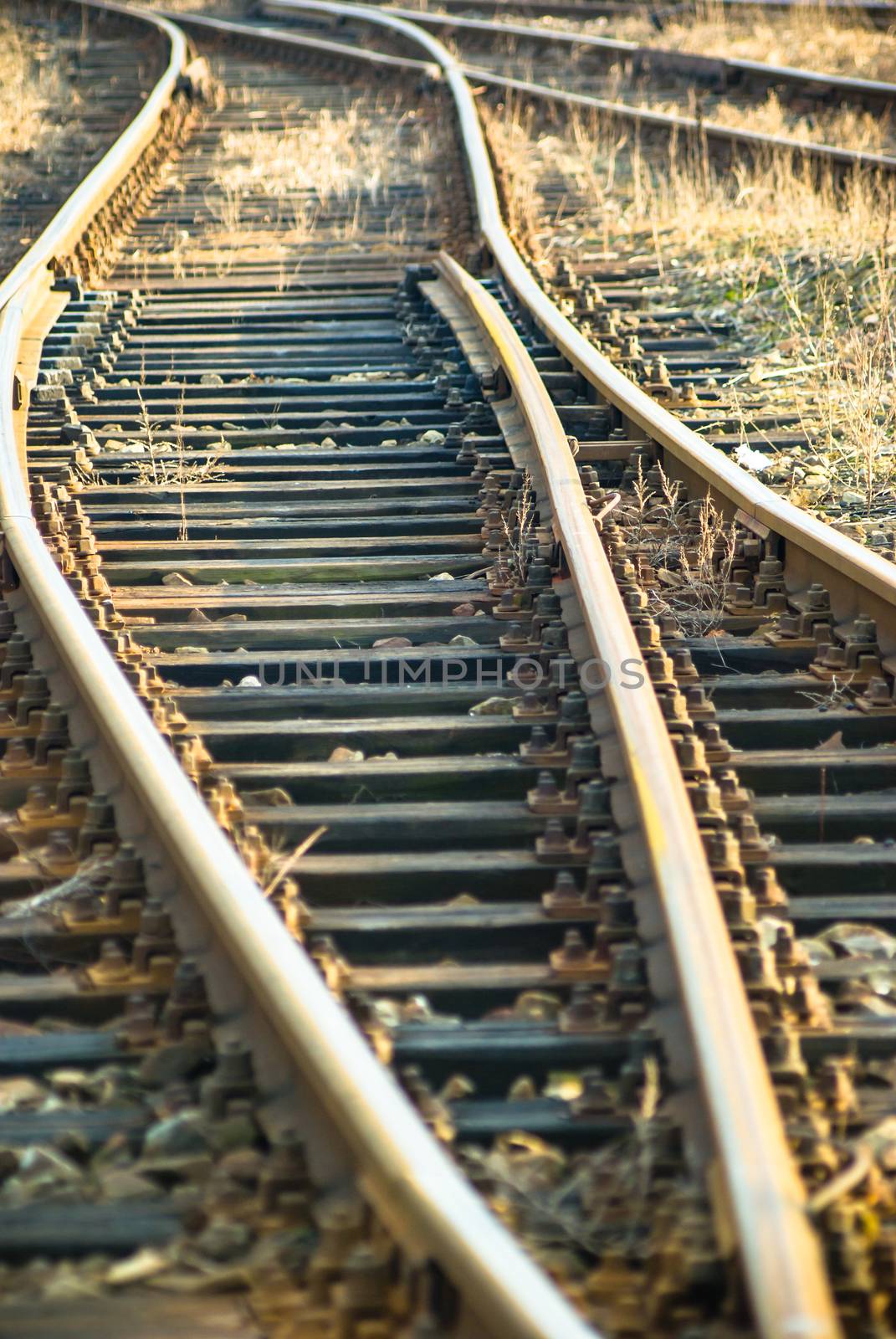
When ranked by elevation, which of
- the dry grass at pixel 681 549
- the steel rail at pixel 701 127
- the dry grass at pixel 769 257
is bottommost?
the dry grass at pixel 681 549

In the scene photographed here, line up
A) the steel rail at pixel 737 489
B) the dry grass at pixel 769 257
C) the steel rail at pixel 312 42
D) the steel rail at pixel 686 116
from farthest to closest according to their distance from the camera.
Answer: the steel rail at pixel 312 42 → the steel rail at pixel 686 116 → the dry grass at pixel 769 257 → the steel rail at pixel 737 489

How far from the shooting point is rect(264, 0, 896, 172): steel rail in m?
11.2

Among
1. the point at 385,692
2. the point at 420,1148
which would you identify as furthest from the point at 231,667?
the point at 420,1148

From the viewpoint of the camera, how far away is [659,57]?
56.0 ft

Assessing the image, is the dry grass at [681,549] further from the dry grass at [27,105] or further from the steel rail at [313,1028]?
the dry grass at [27,105]

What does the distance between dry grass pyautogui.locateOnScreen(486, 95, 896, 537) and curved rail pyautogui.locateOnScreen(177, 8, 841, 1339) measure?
96 centimetres

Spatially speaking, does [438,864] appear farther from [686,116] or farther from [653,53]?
[653,53]

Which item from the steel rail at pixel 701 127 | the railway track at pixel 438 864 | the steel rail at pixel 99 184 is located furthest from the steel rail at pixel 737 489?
the steel rail at pixel 701 127

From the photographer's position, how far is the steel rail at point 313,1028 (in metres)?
2.20

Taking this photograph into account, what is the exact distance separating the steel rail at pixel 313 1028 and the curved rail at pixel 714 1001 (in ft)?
0.95

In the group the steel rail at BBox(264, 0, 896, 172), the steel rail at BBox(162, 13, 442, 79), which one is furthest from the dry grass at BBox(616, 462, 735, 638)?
the steel rail at BBox(162, 13, 442, 79)

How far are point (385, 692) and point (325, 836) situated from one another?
838mm

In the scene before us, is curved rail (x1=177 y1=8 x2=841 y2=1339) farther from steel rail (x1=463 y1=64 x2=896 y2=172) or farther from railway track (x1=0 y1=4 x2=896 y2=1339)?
steel rail (x1=463 y1=64 x2=896 y2=172)

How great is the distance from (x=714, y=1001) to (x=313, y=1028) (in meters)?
0.73
